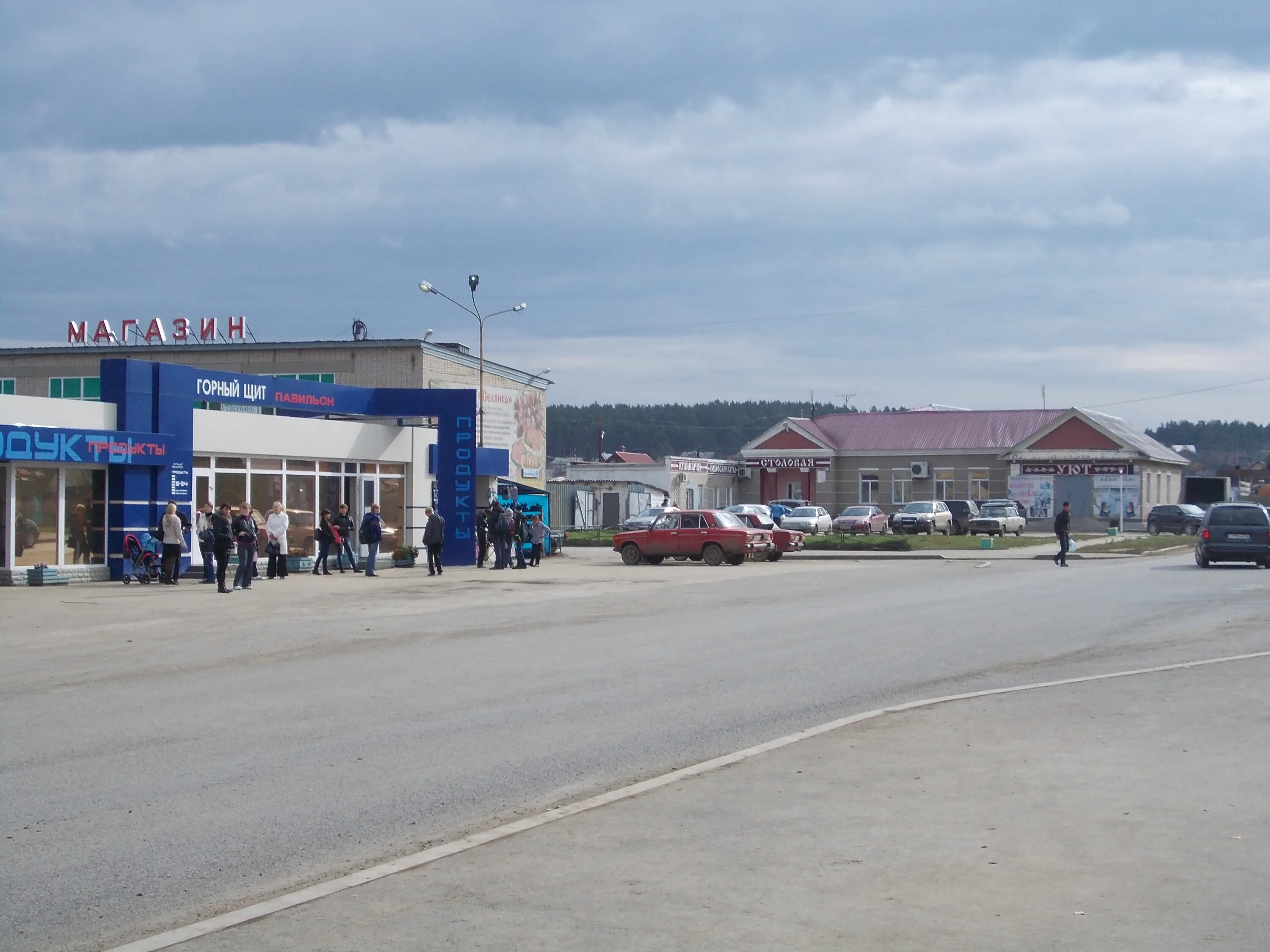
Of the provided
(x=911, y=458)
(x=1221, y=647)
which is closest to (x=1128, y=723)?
(x=1221, y=647)

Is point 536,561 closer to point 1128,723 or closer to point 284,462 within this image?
point 284,462

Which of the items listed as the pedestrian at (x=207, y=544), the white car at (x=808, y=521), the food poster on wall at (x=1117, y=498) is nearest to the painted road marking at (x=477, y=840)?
the pedestrian at (x=207, y=544)

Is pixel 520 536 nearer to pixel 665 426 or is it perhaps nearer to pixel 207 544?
pixel 207 544

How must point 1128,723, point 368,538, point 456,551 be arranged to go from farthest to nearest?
1. point 456,551
2. point 368,538
3. point 1128,723

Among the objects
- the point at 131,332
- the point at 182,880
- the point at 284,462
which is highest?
the point at 131,332

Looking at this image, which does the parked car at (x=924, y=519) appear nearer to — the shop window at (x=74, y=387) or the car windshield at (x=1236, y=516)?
the car windshield at (x=1236, y=516)

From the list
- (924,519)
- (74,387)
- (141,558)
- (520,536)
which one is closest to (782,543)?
(520,536)

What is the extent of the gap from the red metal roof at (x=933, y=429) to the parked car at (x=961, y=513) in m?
14.4

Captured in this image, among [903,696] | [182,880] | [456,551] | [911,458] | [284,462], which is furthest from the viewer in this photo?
[911,458]

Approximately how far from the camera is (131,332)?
58750 mm

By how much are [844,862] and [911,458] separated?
75.7m

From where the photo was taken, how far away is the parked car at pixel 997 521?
5800cm

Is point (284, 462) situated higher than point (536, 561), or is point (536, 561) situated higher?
point (284, 462)

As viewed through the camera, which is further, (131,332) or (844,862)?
(131,332)
